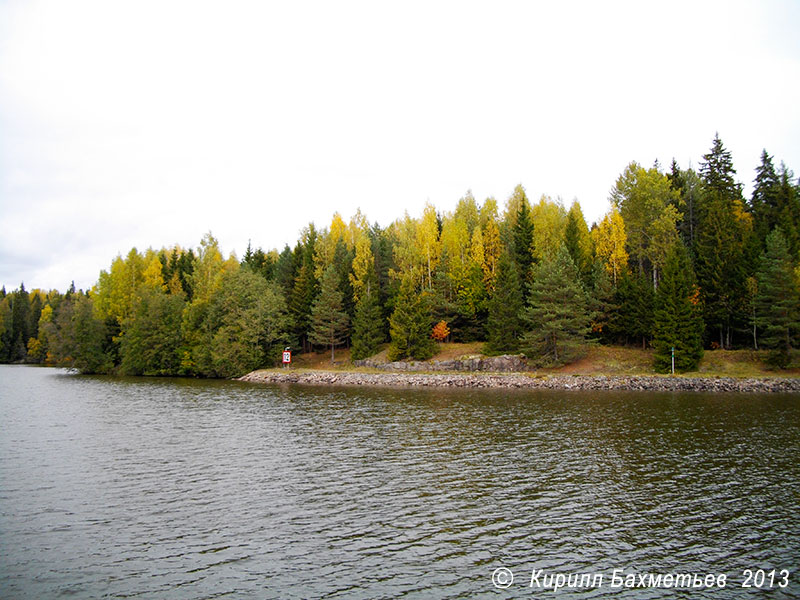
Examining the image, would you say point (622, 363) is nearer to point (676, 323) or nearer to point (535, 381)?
point (676, 323)

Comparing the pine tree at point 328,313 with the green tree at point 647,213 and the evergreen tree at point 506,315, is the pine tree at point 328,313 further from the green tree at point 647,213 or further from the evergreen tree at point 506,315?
the green tree at point 647,213

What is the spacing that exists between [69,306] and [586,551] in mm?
111501

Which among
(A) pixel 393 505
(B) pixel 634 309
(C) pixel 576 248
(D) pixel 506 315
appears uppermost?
(C) pixel 576 248

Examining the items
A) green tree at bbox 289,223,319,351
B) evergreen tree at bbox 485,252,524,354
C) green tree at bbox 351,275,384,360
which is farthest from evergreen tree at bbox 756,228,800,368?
green tree at bbox 289,223,319,351

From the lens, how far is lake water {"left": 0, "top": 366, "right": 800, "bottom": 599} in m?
12.2

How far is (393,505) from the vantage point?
17141 mm

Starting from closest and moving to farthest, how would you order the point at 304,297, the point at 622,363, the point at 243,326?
the point at 622,363
the point at 243,326
the point at 304,297

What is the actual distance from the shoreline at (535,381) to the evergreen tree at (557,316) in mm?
5250

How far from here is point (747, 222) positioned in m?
74.1

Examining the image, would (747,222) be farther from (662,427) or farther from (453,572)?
(453,572)

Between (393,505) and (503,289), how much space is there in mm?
55173

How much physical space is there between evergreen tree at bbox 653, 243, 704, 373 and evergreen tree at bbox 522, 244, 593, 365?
8.27 metres

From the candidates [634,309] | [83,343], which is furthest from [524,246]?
[83,343]

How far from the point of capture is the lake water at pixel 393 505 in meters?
12.2
